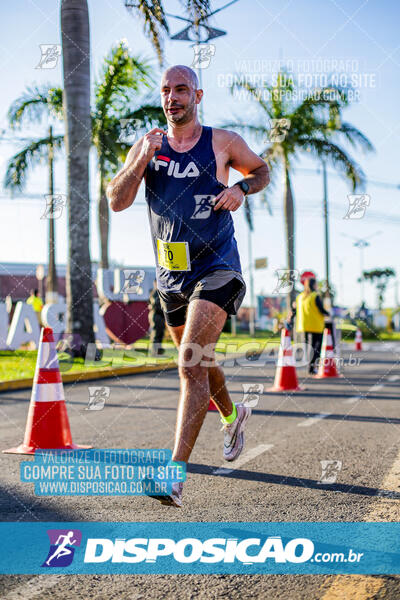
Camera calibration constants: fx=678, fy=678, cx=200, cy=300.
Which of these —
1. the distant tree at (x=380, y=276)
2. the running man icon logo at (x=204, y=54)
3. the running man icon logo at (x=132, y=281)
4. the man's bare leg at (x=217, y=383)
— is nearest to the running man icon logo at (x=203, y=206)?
the man's bare leg at (x=217, y=383)

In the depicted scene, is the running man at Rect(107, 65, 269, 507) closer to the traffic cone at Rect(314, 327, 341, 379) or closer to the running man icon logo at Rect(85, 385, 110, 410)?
the running man icon logo at Rect(85, 385, 110, 410)

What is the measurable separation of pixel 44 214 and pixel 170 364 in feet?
16.3

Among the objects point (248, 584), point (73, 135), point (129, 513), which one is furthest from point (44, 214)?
point (248, 584)

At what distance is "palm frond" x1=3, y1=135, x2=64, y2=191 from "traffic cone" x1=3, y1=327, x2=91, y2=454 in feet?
47.8

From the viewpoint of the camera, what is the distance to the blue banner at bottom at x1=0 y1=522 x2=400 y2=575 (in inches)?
101

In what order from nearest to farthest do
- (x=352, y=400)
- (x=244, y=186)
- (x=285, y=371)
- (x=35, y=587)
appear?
(x=35, y=587), (x=244, y=186), (x=352, y=400), (x=285, y=371)

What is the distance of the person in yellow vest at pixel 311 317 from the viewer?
11.8 meters

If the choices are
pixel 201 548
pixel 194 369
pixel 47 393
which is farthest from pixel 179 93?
pixel 47 393

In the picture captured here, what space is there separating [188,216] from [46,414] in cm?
224

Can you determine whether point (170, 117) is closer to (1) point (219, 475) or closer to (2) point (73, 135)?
(1) point (219, 475)

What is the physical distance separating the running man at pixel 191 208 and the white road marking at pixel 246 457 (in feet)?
3.37

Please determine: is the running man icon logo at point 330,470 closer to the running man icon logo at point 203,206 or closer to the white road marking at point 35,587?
the running man icon logo at point 203,206

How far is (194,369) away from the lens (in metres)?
3.15

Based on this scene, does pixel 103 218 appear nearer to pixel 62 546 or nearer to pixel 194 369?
pixel 194 369
